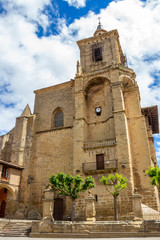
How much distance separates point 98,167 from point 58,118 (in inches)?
317

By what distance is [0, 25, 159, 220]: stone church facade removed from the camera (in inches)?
616

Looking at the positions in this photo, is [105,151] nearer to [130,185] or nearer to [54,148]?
[130,185]

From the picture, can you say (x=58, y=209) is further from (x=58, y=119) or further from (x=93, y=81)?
(x=93, y=81)

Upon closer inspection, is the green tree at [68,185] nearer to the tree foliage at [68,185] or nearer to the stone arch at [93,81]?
the tree foliage at [68,185]

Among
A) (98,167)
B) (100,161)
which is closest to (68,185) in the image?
(98,167)

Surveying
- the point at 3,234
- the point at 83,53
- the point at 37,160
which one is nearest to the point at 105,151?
the point at 37,160

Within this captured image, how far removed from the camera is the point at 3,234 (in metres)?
11.2

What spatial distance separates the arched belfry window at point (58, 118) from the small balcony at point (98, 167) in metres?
6.67

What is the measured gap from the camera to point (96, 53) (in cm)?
2366

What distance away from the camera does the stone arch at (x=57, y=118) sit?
21781 mm

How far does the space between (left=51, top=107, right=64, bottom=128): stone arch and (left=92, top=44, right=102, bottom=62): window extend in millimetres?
6927

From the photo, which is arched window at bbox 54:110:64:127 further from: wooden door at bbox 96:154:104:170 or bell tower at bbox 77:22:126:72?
wooden door at bbox 96:154:104:170

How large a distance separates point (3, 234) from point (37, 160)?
898 centimetres

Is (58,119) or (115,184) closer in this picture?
(115,184)
